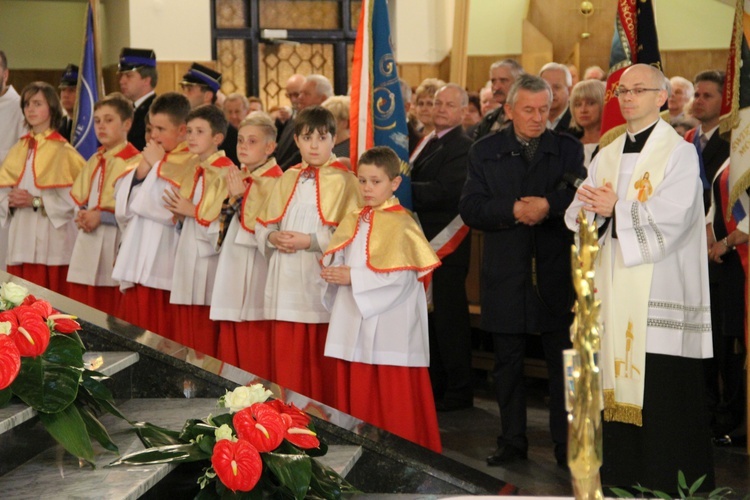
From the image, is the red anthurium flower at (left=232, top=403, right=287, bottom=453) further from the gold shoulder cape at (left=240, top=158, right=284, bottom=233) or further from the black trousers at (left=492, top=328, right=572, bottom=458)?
the gold shoulder cape at (left=240, top=158, right=284, bottom=233)

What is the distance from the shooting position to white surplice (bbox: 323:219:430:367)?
4742 mm

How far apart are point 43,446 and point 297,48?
12.1 m

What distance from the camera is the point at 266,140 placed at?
5551 millimetres

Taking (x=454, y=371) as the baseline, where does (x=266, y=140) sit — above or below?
above

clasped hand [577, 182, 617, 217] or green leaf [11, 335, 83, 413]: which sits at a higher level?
clasped hand [577, 182, 617, 217]

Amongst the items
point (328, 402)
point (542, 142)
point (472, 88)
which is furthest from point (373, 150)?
point (472, 88)

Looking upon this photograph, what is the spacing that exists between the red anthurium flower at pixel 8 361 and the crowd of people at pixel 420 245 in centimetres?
183

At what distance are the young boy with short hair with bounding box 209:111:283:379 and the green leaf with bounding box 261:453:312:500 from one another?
2355 mm

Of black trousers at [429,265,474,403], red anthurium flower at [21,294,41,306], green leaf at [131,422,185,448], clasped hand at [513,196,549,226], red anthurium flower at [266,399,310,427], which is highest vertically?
clasped hand at [513,196,549,226]

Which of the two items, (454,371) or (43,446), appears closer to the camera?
(43,446)

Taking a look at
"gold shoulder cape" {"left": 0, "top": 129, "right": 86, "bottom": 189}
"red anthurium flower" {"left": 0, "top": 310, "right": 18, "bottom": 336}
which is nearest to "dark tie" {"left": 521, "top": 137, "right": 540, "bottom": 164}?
"red anthurium flower" {"left": 0, "top": 310, "right": 18, "bottom": 336}

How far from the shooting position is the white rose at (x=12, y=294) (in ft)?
11.3

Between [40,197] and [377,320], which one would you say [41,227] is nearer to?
[40,197]

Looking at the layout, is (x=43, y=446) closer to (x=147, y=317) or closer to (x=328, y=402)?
(x=328, y=402)
